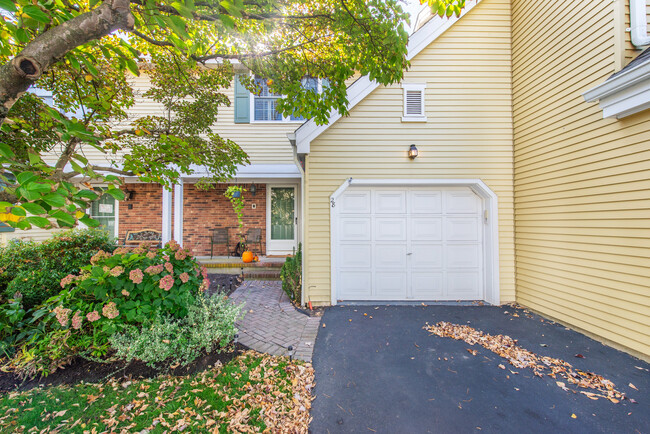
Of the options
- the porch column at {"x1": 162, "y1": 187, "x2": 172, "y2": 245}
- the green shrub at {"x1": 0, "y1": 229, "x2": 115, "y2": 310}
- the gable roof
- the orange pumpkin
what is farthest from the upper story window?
the green shrub at {"x1": 0, "y1": 229, "x2": 115, "y2": 310}

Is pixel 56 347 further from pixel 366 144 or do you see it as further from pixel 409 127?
pixel 409 127

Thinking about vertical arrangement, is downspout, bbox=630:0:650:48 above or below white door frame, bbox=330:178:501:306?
above

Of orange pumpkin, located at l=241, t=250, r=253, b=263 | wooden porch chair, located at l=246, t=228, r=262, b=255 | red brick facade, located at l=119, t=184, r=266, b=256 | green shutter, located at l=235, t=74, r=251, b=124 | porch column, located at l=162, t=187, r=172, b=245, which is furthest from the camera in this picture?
red brick facade, located at l=119, t=184, r=266, b=256

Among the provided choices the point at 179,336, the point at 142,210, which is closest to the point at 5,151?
the point at 179,336

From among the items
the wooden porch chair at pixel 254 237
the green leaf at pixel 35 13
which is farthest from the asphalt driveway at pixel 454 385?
the wooden porch chair at pixel 254 237

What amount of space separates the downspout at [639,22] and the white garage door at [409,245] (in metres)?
2.77

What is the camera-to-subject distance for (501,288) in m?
4.75

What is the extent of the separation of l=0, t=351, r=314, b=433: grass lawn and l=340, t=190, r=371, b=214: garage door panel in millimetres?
2927

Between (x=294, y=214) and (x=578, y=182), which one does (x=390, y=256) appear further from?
(x=294, y=214)

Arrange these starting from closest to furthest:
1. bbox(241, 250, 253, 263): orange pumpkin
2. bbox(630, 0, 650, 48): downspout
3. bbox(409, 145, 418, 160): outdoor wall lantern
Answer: bbox(630, 0, 650, 48): downspout, bbox(409, 145, 418, 160): outdoor wall lantern, bbox(241, 250, 253, 263): orange pumpkin

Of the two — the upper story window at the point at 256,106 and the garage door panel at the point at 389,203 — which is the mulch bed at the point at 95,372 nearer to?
the garage door panel at the point at 389,203

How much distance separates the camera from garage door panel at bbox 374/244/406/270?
4.93 meters

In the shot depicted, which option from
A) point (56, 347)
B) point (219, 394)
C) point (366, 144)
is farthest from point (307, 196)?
point (56, 347)

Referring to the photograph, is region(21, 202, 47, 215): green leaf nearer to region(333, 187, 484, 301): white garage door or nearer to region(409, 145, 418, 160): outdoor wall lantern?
region(333, 187, 484, 301): white garage door
